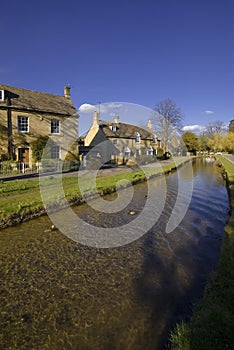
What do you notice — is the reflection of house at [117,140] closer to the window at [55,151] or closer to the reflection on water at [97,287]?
the window at [55,151]

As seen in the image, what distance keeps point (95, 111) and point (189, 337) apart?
4123 centimetres

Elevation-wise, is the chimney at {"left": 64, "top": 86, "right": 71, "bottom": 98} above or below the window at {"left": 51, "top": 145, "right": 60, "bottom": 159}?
above

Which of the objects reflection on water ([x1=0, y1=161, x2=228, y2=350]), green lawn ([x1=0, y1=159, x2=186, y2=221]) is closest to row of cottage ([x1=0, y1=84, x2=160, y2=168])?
green lawn ([x1=0, y1=159, x2=186, y2=221])

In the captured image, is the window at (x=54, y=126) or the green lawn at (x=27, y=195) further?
the window at (x=54, y=126)

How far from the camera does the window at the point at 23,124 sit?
23553 millimetres

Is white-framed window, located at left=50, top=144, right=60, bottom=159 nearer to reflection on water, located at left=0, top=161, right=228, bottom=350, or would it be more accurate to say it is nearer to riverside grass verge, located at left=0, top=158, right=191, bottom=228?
riverside grass verge, located at left=0, top=158, right=191, bottom=228

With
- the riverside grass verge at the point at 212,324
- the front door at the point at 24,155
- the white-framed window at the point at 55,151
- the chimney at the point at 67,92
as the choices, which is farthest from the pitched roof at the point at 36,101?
the riverside grass verge at the point at 212,324

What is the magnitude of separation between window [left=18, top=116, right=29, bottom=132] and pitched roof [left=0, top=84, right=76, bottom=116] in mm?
1128

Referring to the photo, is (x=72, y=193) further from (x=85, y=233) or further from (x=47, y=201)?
(x=85, y=233)

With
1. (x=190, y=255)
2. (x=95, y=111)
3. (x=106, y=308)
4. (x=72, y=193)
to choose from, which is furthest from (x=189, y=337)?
(x=95, y=111)

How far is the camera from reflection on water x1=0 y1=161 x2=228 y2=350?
13.0ft

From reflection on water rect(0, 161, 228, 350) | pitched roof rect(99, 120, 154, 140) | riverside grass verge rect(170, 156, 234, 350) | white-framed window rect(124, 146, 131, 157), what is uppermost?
pitched roof rect(99, 120, 154, 140)

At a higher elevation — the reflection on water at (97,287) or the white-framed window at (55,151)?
the white-framed window at (55,151)

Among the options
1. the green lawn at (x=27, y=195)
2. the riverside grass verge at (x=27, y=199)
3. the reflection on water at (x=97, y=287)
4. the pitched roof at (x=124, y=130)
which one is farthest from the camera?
the pitched roof at (x=124, y=130)
